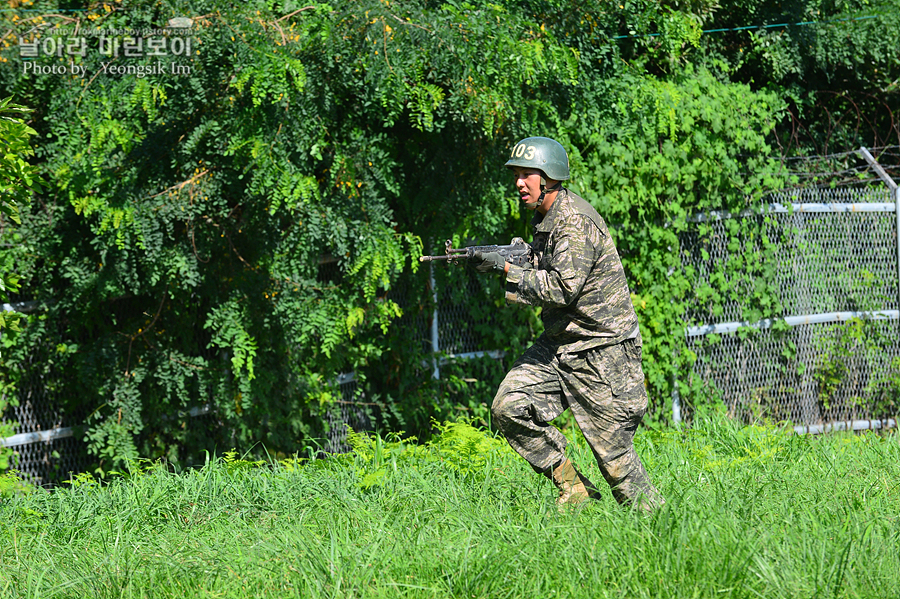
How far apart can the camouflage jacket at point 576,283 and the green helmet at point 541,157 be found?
4.3 inches

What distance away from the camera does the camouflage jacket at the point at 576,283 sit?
4043 mm

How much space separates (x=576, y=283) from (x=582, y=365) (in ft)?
1.33

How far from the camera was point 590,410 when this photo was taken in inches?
163

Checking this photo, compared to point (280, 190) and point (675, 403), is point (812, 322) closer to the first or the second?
point (675, 403)

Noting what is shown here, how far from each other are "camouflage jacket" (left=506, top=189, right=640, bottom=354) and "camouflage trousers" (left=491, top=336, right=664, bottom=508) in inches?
3.6

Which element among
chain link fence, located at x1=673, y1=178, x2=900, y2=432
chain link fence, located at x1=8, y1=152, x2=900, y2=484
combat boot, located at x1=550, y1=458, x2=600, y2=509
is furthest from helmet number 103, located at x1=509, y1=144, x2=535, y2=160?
chain link fence, located at x1=673, y1=178, x2=900, y2=432

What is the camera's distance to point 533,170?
4.28 meters

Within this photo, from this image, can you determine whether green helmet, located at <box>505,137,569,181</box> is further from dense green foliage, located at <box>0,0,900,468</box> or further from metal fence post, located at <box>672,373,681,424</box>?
metal fence post, located at <box>672,373,681,424</box>

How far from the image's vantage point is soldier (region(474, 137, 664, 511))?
13.4 feet

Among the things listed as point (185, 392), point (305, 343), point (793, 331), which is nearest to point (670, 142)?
point (793, 331)

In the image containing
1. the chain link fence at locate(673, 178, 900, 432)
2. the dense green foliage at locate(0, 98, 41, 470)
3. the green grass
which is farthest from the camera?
the chain link fence at locate(673, 178, 900, 432)

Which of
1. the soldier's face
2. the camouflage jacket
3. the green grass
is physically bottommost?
the green grass

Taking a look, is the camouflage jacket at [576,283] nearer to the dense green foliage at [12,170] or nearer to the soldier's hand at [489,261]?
the soldier's hand at [489,261]

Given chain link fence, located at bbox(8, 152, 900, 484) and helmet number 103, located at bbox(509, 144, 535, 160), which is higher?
helmet number 103, located at bbox(509, 144, 535, 160)
